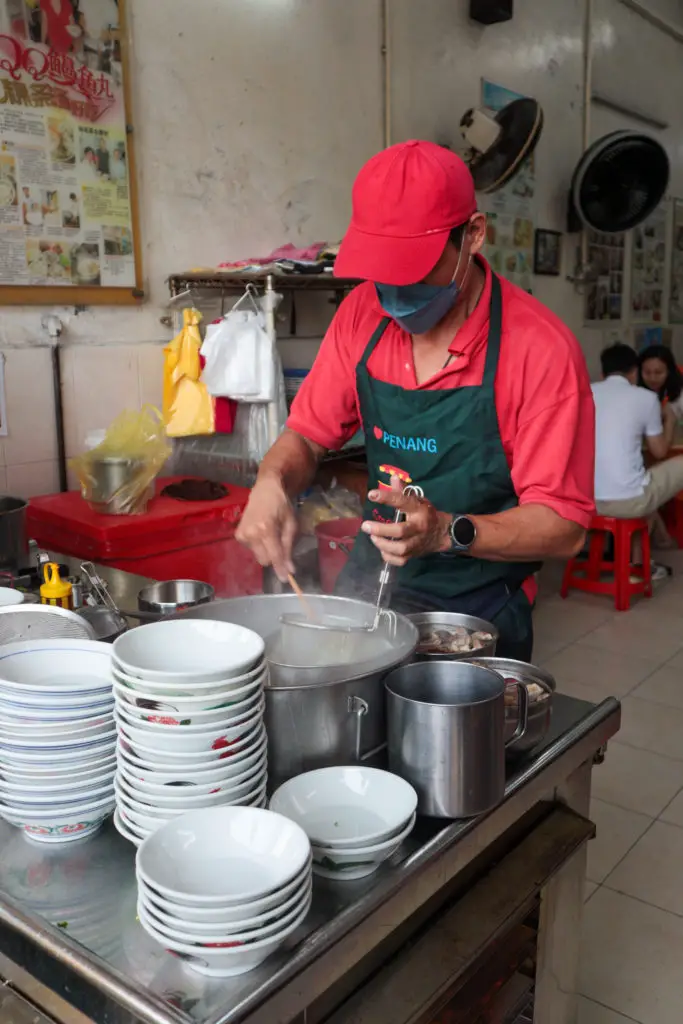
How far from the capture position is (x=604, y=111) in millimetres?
6582

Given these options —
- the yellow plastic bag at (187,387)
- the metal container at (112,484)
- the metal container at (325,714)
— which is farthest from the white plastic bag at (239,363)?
the metal container at (325,714)

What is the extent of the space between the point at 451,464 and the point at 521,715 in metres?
0.77

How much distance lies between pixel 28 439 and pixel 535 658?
2.60 meters

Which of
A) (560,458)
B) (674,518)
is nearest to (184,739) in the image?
(560,458)

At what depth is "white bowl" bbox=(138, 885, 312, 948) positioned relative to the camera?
33.6 inches

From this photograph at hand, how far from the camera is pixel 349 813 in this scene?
1.10 meters

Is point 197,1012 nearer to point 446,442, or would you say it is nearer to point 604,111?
point 446,442

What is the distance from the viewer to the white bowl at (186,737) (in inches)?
39.2

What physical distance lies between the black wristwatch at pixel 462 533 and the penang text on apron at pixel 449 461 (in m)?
0.33

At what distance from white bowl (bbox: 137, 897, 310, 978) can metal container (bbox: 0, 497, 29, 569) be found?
1573mm

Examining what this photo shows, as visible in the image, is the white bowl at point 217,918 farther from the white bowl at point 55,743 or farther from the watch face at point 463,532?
the watch face at point 463,532

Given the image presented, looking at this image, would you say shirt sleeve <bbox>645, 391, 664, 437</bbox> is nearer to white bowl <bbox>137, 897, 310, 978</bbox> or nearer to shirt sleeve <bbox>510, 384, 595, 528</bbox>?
shirt sleeve <bbox>510, 384, 595, 528</bbox>

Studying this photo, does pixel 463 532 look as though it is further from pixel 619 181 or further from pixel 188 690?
pixel 619 181

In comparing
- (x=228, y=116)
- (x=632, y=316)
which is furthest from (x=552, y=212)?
(x=228, y=116)
